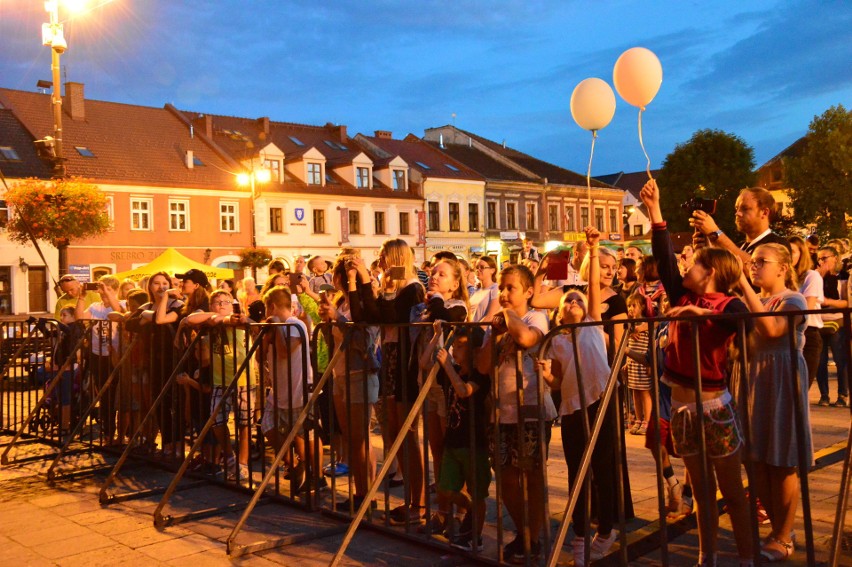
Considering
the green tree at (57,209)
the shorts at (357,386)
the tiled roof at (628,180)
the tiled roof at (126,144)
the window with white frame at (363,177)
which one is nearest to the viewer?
the shorts at (357,386)

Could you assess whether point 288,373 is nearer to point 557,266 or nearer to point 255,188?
point 557,266

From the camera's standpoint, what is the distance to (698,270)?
174 inches

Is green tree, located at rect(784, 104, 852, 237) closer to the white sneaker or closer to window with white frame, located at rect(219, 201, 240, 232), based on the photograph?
window with white frame, located at rect(219, 201, 240, 232)

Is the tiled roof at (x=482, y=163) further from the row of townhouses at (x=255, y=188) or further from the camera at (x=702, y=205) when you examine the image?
the camera at (x=702, y=205)

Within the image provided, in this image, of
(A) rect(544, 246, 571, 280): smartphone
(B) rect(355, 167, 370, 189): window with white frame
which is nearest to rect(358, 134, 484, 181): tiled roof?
(B) rect(355, 167, 370, 189): window with white frame

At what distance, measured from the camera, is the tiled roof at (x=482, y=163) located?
53938 millimetres

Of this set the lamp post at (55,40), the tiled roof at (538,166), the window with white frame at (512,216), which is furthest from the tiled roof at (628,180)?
the lamp post at (55,40)

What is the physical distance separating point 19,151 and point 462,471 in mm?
36942

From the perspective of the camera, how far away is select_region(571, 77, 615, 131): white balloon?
700 centimetres

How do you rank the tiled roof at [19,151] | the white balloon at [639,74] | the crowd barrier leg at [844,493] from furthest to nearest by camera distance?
the tiled roof at [19,151] → the white balloon at [639,74] → the crowd barrier leg at [844,493]

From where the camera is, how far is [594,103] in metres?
7.02

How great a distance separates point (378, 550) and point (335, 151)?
44960mm

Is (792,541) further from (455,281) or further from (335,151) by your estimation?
(335,151)

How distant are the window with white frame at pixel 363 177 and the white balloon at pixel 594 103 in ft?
132
